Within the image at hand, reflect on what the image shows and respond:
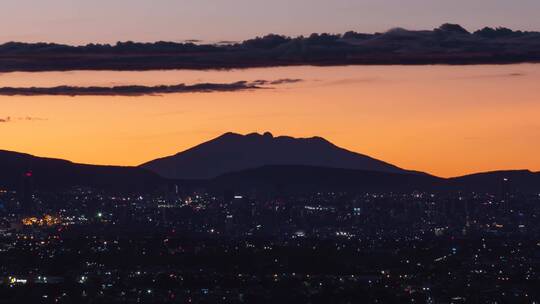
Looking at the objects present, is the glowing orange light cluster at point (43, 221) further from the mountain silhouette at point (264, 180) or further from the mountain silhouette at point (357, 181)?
the mountain silhouette at point (357, 181)

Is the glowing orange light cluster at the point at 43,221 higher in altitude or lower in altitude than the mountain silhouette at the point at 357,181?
higher

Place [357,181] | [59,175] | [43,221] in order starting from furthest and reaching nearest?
[357,181] < [59,175] < [43,221]

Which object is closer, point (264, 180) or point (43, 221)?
point (43, 221)

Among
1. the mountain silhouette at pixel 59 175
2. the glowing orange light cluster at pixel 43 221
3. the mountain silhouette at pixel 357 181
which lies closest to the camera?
the glowing orange light cluster at pixel 43 221

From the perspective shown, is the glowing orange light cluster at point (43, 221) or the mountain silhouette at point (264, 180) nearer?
the glowing orange light cluster at point (43, 221)

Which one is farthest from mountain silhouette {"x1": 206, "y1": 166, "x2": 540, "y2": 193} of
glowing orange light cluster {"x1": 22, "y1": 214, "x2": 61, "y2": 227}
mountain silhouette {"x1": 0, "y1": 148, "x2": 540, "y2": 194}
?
glowing orange light cluster {"x1": 22, "y1": 214, "x2": 61, "y2": 227}

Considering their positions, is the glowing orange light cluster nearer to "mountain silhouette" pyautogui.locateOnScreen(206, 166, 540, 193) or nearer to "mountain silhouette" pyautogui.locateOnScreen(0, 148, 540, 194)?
"mountain silhouette" pyautogui.locateOnScreen(0, 148, 540, 194)

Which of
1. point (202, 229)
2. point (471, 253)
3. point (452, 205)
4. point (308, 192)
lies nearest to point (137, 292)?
point (471, 253)

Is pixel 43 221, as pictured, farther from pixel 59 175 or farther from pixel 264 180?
pixel 264 180

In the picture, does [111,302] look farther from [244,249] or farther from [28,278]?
[244,249]

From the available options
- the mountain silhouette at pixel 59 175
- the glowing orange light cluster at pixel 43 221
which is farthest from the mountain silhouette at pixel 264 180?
the glowing orange light cluster at pixel 43 221

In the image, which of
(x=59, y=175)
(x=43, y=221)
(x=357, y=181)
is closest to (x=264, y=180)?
(x=357, y=181)
